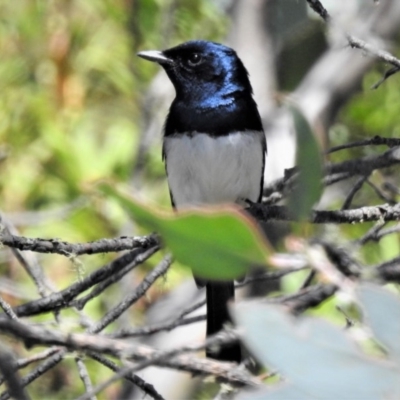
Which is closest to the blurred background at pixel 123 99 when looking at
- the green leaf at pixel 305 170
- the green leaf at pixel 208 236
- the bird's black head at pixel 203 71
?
the bird's black head at pixel 203 71

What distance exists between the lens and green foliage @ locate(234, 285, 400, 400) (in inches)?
29.7

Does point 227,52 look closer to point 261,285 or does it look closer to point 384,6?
point 261,285

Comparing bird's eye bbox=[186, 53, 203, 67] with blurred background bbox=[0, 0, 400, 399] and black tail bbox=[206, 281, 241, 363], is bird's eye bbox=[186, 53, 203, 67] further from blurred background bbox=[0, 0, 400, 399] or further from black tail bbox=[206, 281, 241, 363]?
black tail bbox=[206, 281, 241, 363]

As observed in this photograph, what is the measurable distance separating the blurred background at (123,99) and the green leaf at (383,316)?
277 cm

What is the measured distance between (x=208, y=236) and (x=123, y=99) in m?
4.24

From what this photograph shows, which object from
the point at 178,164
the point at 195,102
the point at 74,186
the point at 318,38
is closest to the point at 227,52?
the point at 195,102

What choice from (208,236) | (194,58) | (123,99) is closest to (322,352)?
(208,236)

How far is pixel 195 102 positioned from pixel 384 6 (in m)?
1.81

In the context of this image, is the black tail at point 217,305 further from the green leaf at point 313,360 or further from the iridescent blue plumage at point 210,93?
the green leaf at point 313,360

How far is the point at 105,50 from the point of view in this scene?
4.82m

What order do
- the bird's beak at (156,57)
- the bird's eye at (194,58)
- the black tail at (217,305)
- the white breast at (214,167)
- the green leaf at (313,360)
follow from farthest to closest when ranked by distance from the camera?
the bird's eye at (194,58)
the bird's beak at (156,57)
the white breast at (214,167)
the black tail at (217,305)
the green leaf at (313,360)

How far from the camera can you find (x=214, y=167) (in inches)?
123

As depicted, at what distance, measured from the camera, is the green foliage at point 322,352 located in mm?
754

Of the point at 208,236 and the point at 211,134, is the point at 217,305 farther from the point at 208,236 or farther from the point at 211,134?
the point at 208,236
